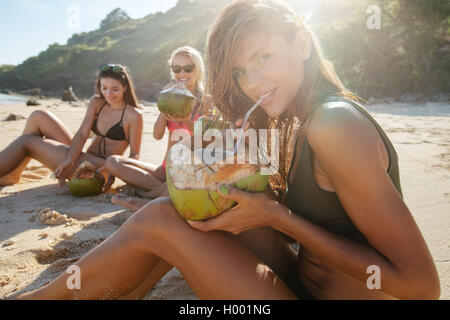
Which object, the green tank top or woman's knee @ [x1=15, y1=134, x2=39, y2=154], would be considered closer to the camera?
the green tank top

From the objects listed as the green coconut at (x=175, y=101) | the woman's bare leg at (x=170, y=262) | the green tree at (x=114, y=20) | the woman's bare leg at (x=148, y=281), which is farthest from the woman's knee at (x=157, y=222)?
the green tree at (x=114, y=20)

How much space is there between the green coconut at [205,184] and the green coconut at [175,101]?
1.23 meters

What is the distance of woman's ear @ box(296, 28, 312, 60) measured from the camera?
3.77ft

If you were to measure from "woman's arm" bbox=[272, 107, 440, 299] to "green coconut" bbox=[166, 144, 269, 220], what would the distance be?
26 cm

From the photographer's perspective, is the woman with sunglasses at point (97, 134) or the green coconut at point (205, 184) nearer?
the green coconut at point (205, 184)

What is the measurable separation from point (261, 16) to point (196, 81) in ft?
6.46

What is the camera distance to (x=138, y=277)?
1.20 m

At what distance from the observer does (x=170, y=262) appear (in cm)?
112

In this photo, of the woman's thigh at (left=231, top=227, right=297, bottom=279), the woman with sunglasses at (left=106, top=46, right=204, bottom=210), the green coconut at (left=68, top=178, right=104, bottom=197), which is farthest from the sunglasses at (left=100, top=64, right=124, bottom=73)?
the woman's thigh at (left=231, top=227, right=297, bottom=279)

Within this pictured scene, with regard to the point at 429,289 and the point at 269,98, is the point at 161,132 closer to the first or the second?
the point at 269,98

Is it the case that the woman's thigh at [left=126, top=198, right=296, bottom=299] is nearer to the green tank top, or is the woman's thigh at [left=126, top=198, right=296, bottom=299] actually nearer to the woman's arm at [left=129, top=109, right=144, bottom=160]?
the green tank top

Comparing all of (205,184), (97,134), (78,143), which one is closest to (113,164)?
(78,143)

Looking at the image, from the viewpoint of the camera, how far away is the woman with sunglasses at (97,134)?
2975 mm

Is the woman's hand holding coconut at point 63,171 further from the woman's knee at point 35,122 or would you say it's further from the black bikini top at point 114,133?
the woman's knee at point 35,122
